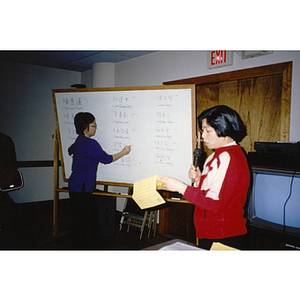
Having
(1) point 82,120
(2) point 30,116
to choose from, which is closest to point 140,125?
(1) point 82,120

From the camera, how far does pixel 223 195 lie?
118 centimetres

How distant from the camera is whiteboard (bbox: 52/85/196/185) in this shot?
2.00 m

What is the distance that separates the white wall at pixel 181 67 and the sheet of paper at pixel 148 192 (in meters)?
1.44

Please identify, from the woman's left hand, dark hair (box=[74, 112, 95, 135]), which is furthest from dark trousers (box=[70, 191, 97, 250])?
the woman's left hand

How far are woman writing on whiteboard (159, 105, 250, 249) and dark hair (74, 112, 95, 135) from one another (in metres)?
1.29

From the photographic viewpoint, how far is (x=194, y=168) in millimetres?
1554

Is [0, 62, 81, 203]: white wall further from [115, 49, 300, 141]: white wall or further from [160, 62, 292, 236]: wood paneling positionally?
[160, 62, 292, 236]: wood paneling

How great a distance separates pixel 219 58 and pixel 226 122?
4.59 feet

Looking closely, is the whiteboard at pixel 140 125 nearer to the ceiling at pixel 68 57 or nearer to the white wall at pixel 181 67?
the white wall at pixel 181 67

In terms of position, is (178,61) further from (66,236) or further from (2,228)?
(2,228)

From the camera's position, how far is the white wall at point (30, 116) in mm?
3654

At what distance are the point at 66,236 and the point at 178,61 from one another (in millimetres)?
2518
